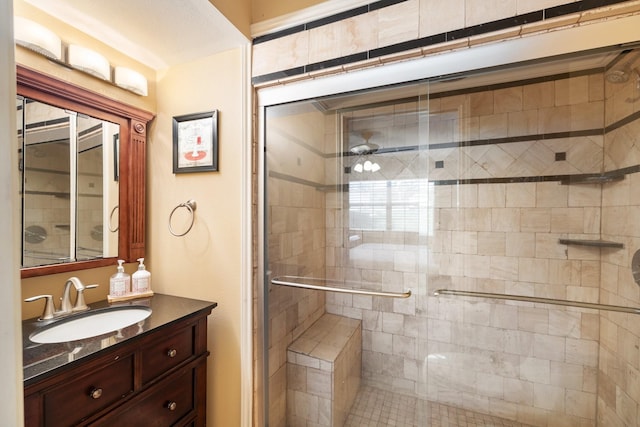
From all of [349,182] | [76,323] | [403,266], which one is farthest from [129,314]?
[403,266]

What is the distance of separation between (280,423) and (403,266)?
120 cm

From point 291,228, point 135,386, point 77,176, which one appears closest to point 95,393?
point 135,386

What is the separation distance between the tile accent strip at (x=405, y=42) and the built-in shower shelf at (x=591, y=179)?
3.33 ft

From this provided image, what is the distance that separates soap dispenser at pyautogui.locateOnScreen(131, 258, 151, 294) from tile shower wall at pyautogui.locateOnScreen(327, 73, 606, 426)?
1079 mm

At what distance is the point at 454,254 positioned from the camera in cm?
201

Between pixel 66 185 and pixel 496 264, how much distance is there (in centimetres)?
253

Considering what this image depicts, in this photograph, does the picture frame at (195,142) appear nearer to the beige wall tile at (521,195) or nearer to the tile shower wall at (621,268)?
the beige wall tile at (521,195)

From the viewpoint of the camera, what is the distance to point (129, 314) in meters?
1.35

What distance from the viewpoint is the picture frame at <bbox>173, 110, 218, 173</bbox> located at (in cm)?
152

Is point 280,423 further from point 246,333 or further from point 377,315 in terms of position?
point 377,315

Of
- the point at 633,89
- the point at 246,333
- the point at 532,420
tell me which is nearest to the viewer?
the point at 633,89

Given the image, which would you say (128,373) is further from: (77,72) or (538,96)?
(538,96)

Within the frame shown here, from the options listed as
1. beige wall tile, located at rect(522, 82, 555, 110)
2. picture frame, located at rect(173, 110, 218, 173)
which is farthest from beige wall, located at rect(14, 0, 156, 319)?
beige wall tile, located at rect(522, 82, 555, 110)

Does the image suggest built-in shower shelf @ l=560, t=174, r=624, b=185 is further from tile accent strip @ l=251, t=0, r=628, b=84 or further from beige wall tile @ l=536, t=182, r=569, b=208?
tile accent strip @ l=251, t=0, r=628, b=84
